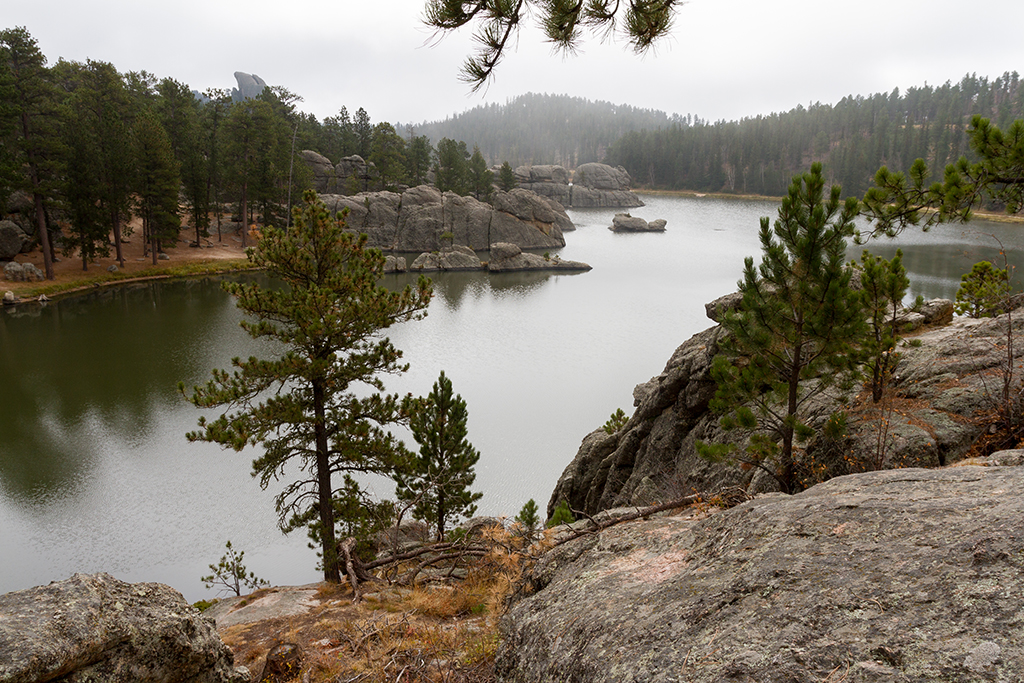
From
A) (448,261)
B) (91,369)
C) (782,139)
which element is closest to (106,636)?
(91,369)

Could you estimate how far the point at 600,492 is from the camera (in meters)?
12.5

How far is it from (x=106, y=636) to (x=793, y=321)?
7.53 metres

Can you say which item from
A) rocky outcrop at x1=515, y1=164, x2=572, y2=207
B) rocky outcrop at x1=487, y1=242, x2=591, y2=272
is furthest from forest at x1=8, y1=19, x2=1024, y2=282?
rocky outcrop at x1=515, y1=164, x2=572, y2=207

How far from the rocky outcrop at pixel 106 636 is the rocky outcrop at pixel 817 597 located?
2.40 meters

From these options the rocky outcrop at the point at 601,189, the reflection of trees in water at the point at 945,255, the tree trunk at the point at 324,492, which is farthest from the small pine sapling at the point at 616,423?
the rocky outcrop at the point at 601,189

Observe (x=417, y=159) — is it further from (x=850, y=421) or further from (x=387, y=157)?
(x=850, y=421)

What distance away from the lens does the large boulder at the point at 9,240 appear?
117 ft

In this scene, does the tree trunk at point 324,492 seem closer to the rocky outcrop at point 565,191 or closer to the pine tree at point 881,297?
the pine tree at point 881,297

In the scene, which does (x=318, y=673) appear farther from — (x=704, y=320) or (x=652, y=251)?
(x=652, y=251)

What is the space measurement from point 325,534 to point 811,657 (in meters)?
10.8

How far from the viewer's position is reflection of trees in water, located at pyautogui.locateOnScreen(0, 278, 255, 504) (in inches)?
647

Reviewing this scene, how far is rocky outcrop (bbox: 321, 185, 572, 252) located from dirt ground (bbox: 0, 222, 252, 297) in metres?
10.9

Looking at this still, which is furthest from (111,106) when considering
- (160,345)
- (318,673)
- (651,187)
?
(651,187)

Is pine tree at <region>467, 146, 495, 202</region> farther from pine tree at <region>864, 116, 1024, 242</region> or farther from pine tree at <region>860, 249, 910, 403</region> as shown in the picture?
pine tree at <region>864, 116, 1024, 242</region>
